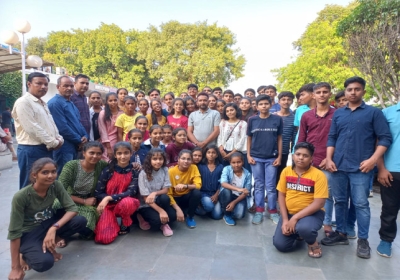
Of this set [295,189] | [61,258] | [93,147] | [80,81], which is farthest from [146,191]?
[80,81]

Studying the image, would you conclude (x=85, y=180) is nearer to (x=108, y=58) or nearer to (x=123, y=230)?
(x=123, y=230)

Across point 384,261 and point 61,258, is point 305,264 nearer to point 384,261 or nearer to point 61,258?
point 384,261

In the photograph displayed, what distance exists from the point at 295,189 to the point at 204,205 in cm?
135

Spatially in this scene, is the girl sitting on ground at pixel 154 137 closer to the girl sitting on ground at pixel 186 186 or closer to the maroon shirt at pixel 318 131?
the girl sitting on ground at pixel 186 186

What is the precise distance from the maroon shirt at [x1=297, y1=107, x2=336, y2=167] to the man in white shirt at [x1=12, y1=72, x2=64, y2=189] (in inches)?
125

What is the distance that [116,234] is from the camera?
3.11 meters

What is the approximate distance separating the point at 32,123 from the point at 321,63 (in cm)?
1721

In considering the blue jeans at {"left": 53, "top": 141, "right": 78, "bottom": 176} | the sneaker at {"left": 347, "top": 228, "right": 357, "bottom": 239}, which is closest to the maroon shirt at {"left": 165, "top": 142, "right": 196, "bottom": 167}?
the blue jeans at {"left": 53, "top": 141, "right": 78, "bottom": 176}

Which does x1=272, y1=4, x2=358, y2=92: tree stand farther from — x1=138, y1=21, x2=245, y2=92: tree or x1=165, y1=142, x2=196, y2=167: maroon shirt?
x1=165, y1=142, x2=196, y2=167: maroon shirt

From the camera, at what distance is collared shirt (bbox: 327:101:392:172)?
2764 mm

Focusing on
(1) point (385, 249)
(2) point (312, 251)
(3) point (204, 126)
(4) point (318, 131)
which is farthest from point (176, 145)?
(1) point (385, 249)

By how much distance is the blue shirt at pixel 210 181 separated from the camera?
395cm

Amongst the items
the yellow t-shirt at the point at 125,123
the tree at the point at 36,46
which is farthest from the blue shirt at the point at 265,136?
the tree at the point at 36,46

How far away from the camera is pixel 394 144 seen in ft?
9.04
